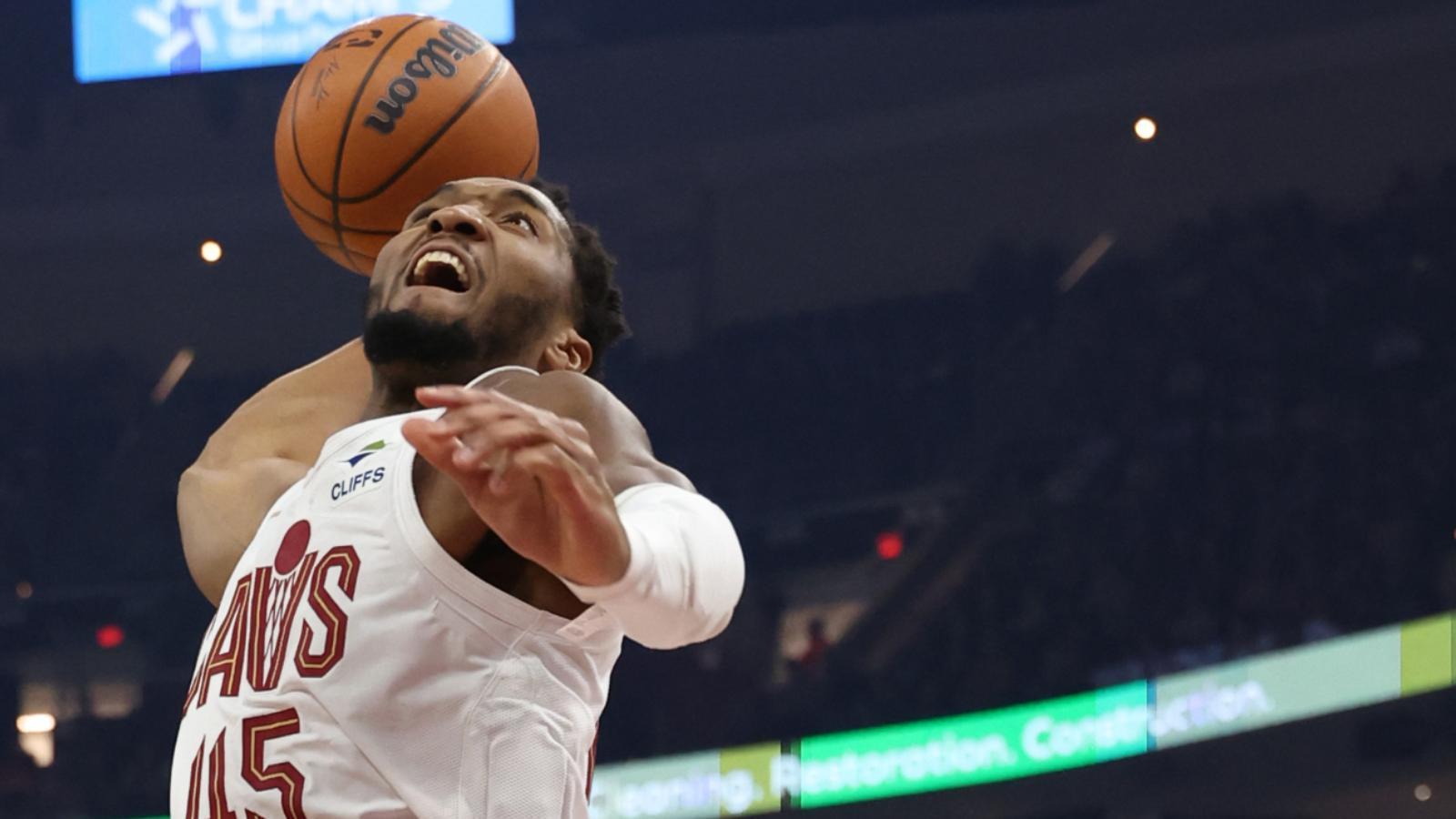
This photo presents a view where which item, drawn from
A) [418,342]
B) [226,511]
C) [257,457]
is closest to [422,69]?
[257,457]

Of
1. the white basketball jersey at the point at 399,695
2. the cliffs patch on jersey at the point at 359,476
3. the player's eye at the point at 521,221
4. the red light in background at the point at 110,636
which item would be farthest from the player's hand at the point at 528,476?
the red light in background at the point at 110,636

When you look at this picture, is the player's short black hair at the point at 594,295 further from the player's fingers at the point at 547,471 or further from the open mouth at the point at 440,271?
the player's fingers at the point at 547,471

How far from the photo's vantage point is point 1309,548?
8.00m

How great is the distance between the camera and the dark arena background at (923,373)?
304 inches

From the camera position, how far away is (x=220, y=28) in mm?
8453

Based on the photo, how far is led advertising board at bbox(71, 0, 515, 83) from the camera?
8273 millimetres

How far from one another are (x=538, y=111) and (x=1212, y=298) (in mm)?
3343

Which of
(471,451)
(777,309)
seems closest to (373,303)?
(471,451)

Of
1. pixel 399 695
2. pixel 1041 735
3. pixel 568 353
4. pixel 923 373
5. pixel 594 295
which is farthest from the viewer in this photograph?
pixel 923 373

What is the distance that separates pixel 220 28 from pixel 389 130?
6.51 m

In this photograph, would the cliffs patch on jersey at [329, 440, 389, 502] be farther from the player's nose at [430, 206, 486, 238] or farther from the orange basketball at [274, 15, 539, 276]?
the orange basketball at [274, 15, 539, 276]

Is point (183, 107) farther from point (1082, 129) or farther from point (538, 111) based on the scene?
point (1082, 129)

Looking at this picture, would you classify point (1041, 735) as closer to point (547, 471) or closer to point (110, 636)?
point (110, 636)

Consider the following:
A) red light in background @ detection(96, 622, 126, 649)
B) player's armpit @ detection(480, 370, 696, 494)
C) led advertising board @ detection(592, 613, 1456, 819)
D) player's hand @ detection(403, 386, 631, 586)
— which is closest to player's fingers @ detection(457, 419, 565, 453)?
player's hand @ detection(403, 386, 631, 586)
